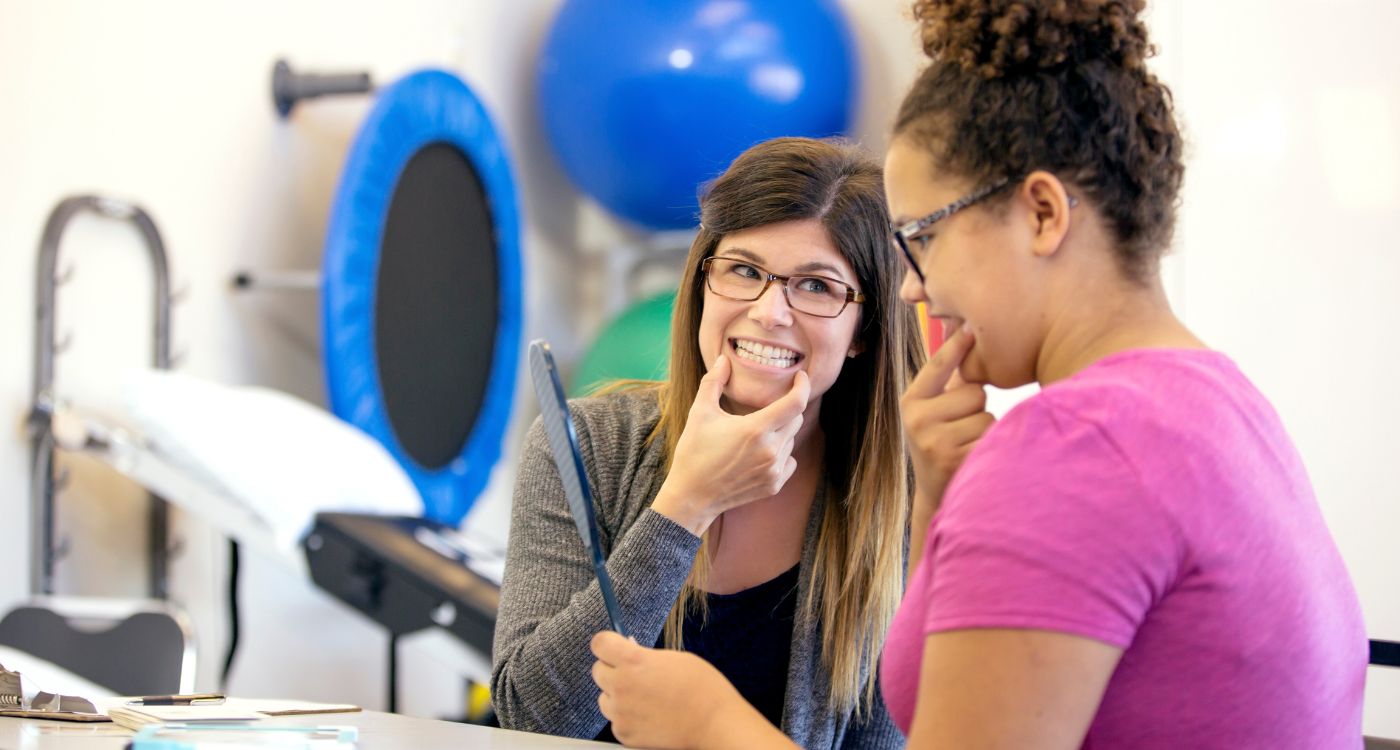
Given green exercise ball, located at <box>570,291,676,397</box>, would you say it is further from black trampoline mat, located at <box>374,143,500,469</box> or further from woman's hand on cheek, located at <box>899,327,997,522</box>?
woman's hand on cheek, located at <box>899,327,997,522</box>

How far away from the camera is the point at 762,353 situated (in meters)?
1.31

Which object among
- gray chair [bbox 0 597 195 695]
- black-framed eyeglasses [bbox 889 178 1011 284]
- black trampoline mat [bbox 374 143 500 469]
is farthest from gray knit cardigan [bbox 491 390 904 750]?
black trampoline mat [bbox 374 143 500 469]

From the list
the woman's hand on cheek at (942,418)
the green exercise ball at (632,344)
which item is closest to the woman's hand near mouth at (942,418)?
the woman's hand on cheek at (942,418)

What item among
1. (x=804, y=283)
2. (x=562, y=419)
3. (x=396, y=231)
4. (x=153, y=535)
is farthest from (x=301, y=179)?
(x=562, y=419)

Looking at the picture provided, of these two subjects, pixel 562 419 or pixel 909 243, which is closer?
pixel 909 243

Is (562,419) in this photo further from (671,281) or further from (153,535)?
(671,281)

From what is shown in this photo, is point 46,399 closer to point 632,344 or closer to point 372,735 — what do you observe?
point 632,344

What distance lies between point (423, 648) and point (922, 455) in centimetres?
148

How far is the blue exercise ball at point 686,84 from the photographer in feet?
9.93

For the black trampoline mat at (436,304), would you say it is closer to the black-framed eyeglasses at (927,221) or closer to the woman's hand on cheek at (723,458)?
the woman's hand on cheek at (723,458)

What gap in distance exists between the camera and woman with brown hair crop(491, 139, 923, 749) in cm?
124

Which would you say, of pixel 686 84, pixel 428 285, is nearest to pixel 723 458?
pixel 428 285

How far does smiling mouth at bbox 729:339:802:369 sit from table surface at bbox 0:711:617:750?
466 mm

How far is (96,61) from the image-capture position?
2311 mm
